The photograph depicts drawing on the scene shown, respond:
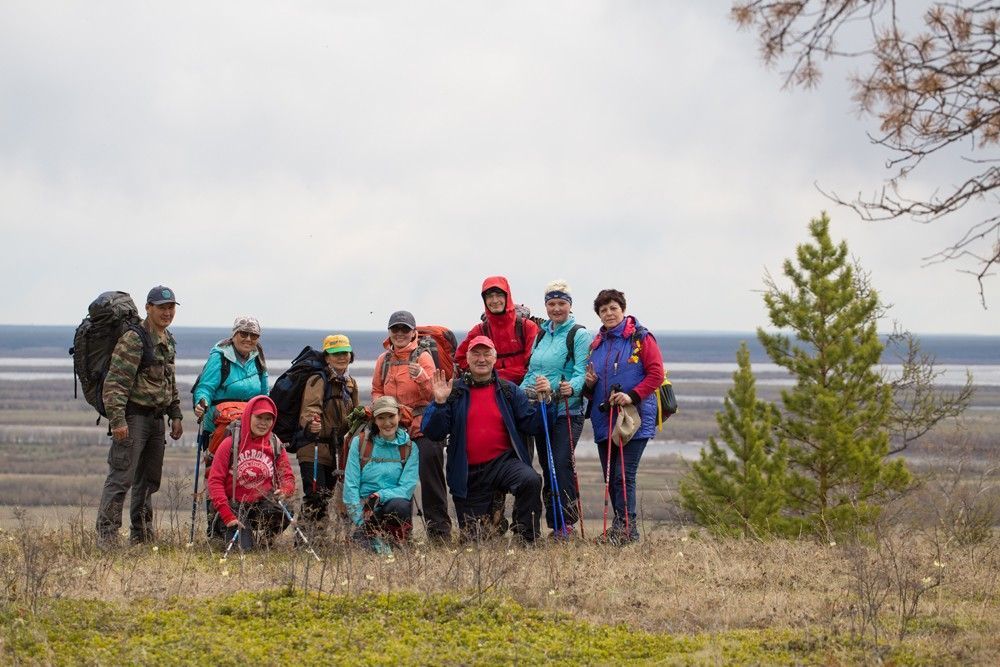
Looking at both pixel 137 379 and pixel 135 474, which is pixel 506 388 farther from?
pixel 135 474

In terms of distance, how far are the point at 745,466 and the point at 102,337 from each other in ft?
53.5

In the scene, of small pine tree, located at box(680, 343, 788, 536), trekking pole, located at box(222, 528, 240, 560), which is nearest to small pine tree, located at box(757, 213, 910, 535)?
small pine tree, located at box(680, 343, 788, 536)

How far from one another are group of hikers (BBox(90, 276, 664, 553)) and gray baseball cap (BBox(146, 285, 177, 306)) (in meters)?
0.02

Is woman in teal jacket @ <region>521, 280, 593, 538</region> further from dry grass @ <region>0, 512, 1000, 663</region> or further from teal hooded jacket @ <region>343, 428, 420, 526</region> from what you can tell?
teal hooded jacket @ <region>343, 428, 420, 526</region>

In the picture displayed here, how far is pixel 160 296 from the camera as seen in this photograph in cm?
934

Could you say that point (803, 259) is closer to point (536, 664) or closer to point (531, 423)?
point (531, 423)

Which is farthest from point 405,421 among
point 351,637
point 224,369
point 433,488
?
point 351,637

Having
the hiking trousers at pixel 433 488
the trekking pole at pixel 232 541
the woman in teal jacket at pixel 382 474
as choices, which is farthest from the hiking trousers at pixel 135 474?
the hiking trousers at pixel 433 488

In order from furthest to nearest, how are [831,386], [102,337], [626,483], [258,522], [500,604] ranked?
1. [831,386]
2. [626,483]
3. [258,522]
4. [102,337]
5. [500,604]

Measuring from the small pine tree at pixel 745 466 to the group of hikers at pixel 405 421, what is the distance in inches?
486

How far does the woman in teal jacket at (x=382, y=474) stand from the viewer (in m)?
9.31

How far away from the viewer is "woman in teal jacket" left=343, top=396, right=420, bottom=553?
9.31 meters

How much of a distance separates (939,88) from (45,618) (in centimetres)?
526

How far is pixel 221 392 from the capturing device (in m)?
9.77
